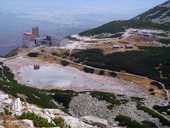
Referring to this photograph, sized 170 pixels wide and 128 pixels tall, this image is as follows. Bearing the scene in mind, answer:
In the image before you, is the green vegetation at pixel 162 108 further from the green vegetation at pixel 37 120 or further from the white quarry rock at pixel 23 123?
the white quarry rock at pixel 23 123

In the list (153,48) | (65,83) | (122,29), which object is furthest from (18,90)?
(122,29)

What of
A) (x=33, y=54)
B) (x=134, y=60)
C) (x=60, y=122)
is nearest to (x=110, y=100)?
(x=134, y=60)

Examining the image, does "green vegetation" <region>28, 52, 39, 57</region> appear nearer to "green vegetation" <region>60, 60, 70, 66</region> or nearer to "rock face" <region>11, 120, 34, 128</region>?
"green vegetation" <region>60, 60, 70, 66</region>

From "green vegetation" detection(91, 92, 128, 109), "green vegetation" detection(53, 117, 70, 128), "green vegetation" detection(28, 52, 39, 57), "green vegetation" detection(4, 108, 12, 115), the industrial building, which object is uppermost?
"green vegetation" detection(4, 108, 12, 115)

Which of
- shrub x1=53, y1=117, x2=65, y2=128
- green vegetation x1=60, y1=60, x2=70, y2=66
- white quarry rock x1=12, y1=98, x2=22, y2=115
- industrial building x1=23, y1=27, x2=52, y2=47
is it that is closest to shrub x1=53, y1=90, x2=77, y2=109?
green vegetation x1=60, y1=60, x2=70, y2=66

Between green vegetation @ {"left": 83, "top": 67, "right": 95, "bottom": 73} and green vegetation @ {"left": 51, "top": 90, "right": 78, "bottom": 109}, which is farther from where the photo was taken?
green vegetation @ {"left": 83, "top": 67, "right": 95, "bottom": 73}

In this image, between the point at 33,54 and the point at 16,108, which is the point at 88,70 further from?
the point at 16,108

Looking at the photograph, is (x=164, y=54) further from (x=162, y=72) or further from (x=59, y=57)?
(x=59, y=57)
